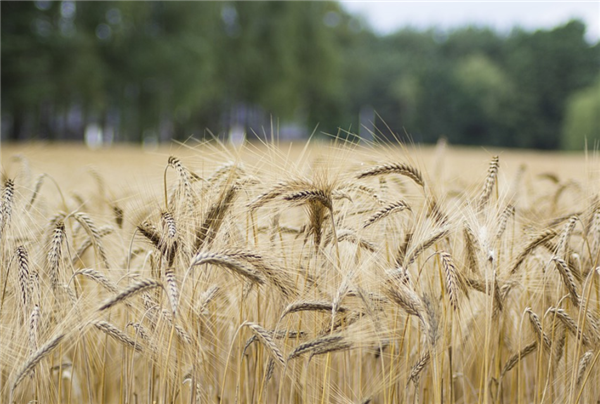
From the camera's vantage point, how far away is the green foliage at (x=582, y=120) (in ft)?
144

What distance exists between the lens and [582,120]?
45.2 metres

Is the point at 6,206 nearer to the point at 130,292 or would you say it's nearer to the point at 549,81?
the point at 130,292

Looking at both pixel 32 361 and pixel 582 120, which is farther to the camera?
pixel 582 120

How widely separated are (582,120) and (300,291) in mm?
48307

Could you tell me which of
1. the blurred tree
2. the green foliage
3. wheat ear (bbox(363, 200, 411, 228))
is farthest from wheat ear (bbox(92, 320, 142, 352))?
the blurred tree

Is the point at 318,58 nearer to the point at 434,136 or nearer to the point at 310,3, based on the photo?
the point at 310,3

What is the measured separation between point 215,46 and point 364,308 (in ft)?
→ 99.5

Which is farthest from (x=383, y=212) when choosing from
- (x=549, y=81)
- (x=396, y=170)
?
(x=549, y=81)

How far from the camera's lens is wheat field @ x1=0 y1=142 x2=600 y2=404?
1.63 meters

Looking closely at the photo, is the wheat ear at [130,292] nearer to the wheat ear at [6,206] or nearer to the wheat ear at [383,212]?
the wheat ear at [6,206]

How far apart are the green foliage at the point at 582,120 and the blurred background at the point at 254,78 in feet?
0.49

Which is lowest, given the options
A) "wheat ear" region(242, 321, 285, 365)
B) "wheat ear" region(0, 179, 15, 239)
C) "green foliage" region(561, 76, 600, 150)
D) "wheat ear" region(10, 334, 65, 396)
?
"wheat ear" region(10, 334, 65, 396)

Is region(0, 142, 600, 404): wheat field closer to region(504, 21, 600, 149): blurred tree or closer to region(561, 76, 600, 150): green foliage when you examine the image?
region(561, 76, 600, 150): green foliage

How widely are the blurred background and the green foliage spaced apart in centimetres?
15
